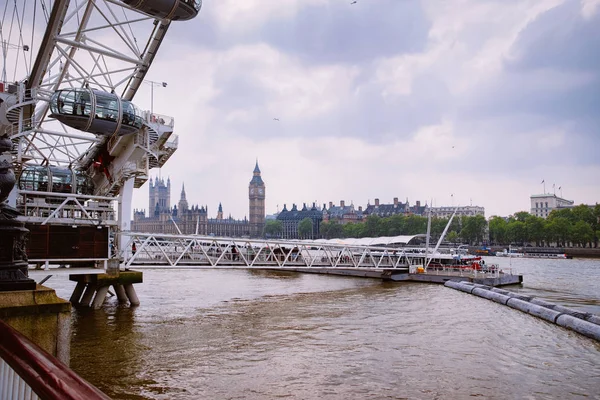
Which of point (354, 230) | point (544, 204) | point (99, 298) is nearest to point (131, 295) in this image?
point (99, 298)

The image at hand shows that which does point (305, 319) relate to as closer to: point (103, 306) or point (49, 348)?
point (103, 306)

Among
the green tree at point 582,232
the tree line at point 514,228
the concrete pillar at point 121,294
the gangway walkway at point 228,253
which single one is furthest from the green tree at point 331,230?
the concrete pillar at point 121,294

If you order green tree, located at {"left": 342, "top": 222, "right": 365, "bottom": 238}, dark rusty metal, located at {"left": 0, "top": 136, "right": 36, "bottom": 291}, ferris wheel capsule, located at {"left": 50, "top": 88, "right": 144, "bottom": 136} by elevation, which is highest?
ferris wheel capsule, located at {"left": 50, "top": 88, "right": 144, "bottom": 136}

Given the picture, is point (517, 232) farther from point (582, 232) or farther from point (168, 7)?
point (168, 7)

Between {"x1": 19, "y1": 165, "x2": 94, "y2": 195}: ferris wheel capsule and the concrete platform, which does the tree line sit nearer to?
the concrete platform

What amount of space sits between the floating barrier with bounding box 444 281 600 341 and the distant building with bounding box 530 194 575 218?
17481cm

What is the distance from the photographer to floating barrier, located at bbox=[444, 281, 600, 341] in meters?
19.1

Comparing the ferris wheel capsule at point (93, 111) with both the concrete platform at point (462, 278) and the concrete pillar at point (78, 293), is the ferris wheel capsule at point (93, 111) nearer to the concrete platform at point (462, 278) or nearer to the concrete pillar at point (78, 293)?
the concrete pillar at point (78, 293)

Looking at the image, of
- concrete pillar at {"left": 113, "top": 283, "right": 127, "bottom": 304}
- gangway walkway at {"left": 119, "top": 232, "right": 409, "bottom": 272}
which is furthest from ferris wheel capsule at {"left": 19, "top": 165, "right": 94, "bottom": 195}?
concrete pillar at {"left": 113, "top": 283, "right": 127, "bottom": 304}

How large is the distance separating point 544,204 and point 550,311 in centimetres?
18625

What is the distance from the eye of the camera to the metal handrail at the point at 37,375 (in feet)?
8.20

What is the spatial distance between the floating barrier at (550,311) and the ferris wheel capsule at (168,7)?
17.9 meters

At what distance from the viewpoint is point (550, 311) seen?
73.6 feet

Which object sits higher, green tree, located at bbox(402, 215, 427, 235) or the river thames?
green tree, located at bbox(402, 215, 427, 235)
